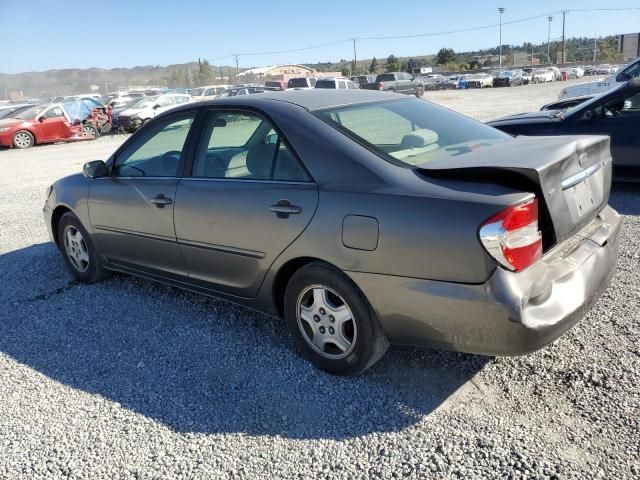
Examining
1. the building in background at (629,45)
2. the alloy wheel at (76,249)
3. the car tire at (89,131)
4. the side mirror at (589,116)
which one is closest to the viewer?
the alloy wheel at (76,249)

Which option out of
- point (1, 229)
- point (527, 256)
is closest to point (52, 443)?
point (527, 256)

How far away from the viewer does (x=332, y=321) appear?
10.2 feet

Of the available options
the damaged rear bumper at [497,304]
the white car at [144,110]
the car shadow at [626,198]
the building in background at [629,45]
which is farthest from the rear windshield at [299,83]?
the building in background at [629,45]

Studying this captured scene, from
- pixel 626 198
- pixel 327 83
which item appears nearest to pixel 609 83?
pixel 626 198

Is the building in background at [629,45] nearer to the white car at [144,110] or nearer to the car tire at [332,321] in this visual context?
the white car at [144,110]

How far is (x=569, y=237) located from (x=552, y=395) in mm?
835

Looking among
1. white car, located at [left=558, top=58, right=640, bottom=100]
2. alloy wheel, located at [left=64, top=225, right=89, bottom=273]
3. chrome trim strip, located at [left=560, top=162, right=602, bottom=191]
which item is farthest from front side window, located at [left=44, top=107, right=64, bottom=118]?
chrome trim strip, located at [left=560, top=162, right=602, bottom=191]

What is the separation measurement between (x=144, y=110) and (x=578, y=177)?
23.1 metres

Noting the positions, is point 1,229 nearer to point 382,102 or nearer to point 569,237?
point 382,102

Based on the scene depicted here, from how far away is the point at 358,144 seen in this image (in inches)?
119

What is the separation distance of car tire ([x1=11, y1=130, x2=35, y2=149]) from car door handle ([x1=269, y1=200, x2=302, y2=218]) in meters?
19.9

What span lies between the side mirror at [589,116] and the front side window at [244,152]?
5155mm

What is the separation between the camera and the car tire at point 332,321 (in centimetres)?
295

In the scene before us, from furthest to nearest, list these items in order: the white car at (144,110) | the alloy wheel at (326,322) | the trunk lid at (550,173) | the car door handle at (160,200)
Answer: the white car at (144,110)
the car door handle at (160,200)
the alloy wheel at (326,322)
the trunk lid at (550,173)
